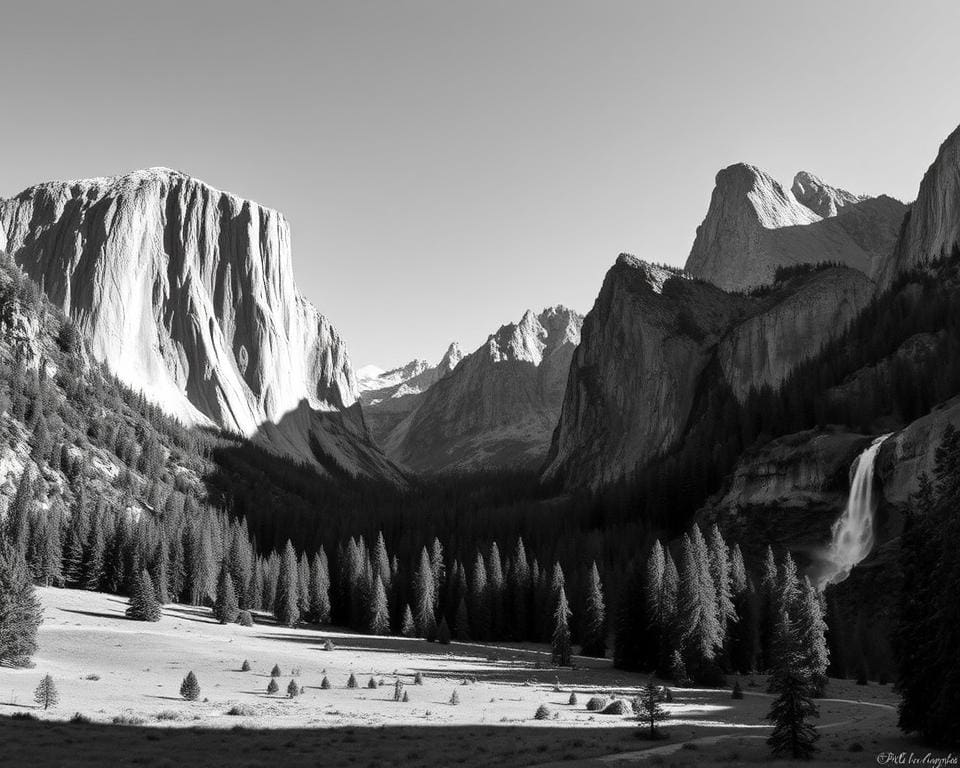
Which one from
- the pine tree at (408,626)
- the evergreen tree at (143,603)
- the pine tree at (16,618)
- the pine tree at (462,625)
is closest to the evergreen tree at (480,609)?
the pine tree at (462,625)

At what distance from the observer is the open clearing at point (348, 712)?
31500 mm

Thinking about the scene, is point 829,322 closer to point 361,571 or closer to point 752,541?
point 752,541

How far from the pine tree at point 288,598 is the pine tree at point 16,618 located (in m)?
49.4

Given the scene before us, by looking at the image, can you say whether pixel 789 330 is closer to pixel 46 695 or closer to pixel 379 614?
pixel 379 614

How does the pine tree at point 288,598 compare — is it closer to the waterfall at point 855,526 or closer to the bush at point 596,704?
the bush at point 596,704

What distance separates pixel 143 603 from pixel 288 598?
19512mm

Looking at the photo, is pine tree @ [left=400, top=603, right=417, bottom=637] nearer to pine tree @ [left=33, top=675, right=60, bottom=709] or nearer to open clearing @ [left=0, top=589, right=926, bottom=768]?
open clearing @ [left=0, top=589, right=926, bottom=768]

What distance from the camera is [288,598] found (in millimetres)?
100062

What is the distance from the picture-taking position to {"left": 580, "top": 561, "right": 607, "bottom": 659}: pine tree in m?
84.0

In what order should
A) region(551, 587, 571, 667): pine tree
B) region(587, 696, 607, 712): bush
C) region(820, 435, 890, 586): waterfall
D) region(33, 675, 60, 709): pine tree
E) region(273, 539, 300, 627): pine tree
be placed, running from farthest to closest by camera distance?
1. region(273, 539, 300, 627): pine tree
2. region(820, 435, 890, 586): waterfall
3. region(551, 587, 571, 667): pine tree
4. region(587, 696, 607, 712): bush
5. region(33, 675, 60, 709): pine tree

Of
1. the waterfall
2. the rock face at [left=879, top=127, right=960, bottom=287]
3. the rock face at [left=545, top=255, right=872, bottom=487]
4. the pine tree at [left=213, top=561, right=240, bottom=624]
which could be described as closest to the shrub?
the pine tree at [left=213, top=561, right=240, bottom=624]

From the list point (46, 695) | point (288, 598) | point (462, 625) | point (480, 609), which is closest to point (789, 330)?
point (480, 609)

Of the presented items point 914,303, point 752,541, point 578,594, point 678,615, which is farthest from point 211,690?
point 914,303

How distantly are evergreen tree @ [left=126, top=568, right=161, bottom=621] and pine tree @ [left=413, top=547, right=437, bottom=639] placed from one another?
28.9 meters
